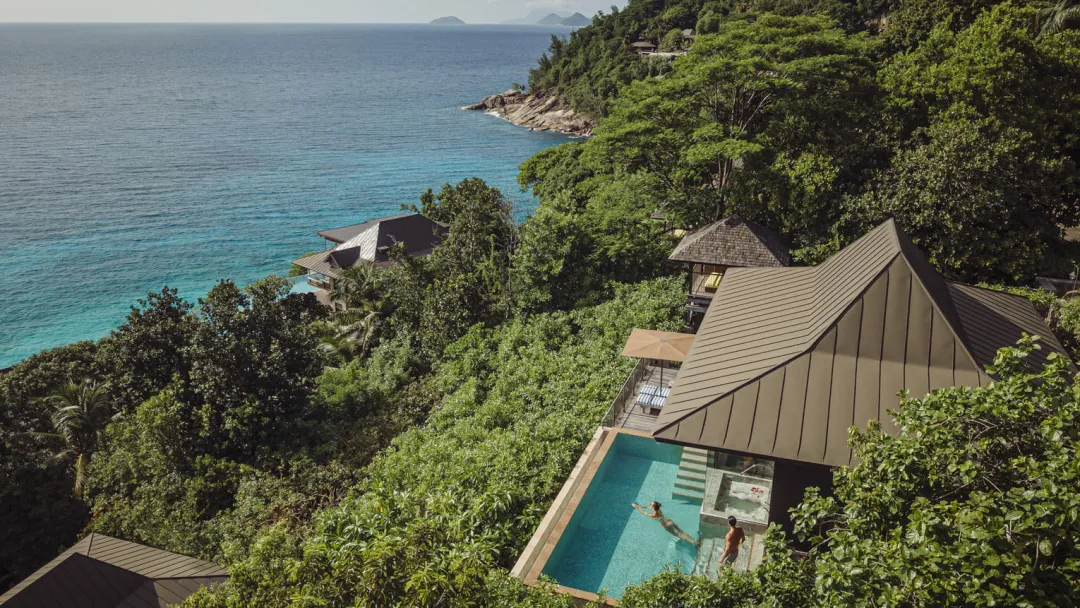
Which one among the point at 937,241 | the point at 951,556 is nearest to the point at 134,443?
the point at 951,556

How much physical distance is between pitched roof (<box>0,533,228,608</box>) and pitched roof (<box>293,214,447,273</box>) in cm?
2105

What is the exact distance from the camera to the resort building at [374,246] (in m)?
33.8

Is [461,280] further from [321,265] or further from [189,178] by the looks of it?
[189,178]

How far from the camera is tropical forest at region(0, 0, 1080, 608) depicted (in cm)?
1052

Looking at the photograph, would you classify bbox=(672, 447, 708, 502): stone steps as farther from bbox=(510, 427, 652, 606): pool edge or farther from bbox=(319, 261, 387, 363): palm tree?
bbox=(319, 261, 387, 363): palm tree

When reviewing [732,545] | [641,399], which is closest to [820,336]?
[732,545]

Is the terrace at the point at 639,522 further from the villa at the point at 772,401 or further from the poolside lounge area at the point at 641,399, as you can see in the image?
the poolside lounge area at the point at 641,399

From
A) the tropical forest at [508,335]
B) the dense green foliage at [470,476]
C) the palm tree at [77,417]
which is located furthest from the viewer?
the palm tree at [77,417]

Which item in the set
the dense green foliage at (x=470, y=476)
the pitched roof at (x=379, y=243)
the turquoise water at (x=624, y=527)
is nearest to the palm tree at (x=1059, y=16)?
the dense green foliage at (x=470, y=476)

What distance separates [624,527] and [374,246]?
84.1 ft

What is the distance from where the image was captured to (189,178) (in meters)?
70.1

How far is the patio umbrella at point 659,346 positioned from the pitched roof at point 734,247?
3.81m

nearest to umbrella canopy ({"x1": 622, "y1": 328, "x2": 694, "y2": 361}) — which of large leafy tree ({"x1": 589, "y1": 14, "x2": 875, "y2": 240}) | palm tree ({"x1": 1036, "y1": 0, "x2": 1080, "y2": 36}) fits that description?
large leafy tree ({"x1": 589, "y1": 14, "x2": 875, "y2": 240})

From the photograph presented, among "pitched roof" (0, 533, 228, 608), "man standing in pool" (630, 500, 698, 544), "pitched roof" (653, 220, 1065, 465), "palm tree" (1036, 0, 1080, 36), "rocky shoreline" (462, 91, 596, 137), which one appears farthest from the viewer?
"rocky shoreline" (462, 91, 596, 137)
